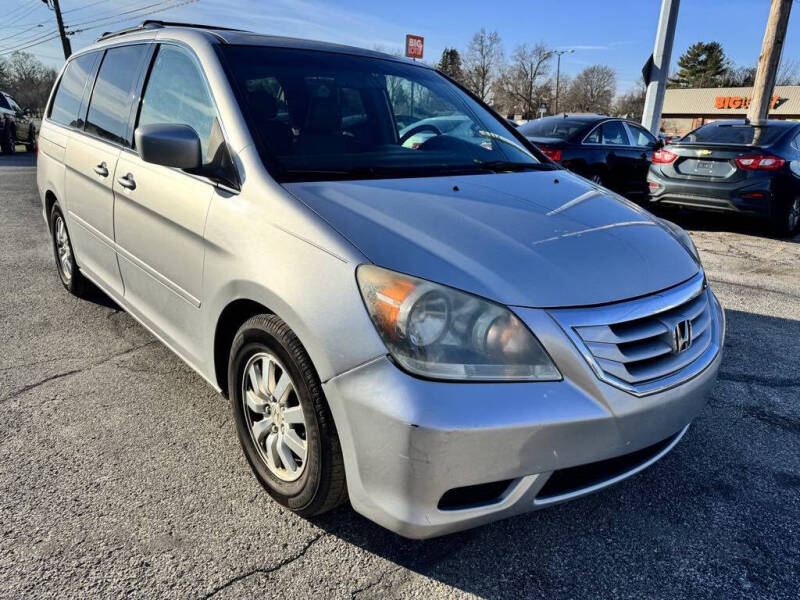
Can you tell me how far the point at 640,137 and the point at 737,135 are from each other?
208 centimetres

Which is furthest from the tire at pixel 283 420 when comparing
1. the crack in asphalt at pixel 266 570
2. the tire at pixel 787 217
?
the tire at pixel 787 217

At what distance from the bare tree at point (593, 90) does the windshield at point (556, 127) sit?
87.3 m

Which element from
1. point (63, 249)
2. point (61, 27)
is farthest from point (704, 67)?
point (63, 249)

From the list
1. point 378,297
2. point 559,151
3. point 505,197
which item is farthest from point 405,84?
point 559,151

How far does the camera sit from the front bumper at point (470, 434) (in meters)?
1.64

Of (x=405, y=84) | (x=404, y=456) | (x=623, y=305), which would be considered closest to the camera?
(x=404, y=456)

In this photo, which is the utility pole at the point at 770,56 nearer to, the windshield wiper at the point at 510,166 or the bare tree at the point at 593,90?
the windshield wiper at the point at 510,166

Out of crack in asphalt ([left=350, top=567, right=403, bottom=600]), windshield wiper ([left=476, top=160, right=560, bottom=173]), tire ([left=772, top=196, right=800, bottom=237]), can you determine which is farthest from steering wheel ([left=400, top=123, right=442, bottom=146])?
tire ([left=772, top=196, right=800, bottom=237])

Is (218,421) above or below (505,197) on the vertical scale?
below

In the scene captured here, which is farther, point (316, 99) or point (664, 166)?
point (664, 166)

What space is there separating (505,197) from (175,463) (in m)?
1.79

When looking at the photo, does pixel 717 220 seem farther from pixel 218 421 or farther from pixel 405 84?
pixel 218 421

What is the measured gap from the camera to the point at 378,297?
176 cm

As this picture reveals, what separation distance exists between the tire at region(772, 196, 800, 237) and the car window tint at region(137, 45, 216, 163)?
284 inches
